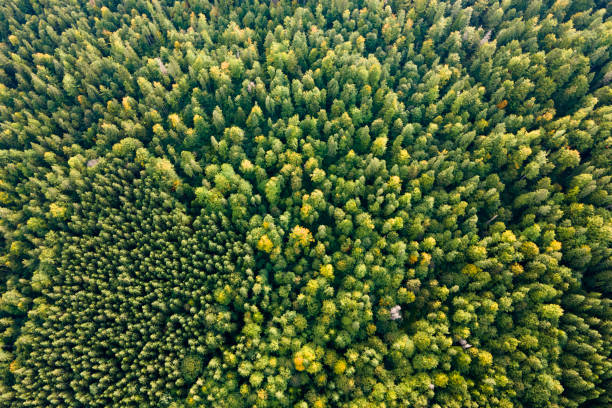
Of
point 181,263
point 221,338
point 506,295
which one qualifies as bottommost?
point 221,338

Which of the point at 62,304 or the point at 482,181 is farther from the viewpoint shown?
the point at 482,181

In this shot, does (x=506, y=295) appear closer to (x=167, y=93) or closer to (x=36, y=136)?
(x=167, y=93)

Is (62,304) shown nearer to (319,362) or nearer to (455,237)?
(319,362)

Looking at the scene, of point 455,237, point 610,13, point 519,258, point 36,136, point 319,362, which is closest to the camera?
point 319,362

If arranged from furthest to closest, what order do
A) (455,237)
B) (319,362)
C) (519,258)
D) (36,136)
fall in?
(36,136) → (455,237) → (519,258) → (319,362)

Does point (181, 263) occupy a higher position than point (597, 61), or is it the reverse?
point (597, 61)

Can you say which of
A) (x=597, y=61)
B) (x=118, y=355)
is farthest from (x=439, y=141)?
(x=118, y=355)
